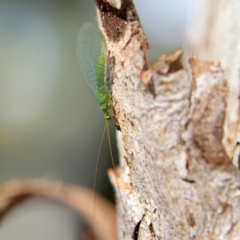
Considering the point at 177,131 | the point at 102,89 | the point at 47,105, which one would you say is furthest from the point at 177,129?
the point at 47,105

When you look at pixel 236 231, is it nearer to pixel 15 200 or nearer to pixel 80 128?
pixel 15 200

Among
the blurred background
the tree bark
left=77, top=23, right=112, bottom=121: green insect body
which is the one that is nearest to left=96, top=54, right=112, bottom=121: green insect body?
left=77, top=23, right=112, bottom=121: green insect body

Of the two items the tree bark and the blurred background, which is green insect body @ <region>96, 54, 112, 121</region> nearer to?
the tree bark

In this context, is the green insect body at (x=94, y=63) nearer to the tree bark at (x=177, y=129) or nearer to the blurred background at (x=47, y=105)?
the tree bark at (x=177, y=129)

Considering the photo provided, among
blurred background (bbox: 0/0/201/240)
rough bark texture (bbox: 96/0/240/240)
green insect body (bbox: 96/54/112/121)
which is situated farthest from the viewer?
blurred background (bbox: 0/0/201/240)

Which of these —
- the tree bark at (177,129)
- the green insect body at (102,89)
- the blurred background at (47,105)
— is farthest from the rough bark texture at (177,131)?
the blurred background at (47,105)

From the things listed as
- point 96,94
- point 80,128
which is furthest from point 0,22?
point 96,94
